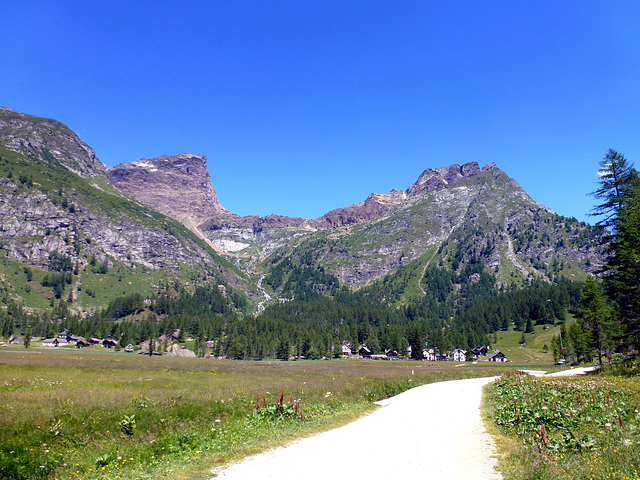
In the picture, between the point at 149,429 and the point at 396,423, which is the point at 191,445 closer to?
the point at 149,429

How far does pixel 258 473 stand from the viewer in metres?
12.0

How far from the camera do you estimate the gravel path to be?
39.3 feet

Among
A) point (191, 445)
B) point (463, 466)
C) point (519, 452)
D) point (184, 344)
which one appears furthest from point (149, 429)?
point (184, 344)

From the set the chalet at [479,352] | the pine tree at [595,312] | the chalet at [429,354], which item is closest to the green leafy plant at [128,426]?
the pine tree at [595,312]

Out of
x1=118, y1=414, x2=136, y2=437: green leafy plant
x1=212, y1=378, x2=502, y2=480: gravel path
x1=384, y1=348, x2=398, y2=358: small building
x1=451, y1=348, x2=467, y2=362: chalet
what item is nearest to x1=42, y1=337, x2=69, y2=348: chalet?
x1=384, y1=348, x2=398, y2=358: small building

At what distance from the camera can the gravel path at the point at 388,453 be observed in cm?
1197

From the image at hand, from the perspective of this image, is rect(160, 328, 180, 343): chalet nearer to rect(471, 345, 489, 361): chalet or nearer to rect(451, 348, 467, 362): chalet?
rect(451, 348, 467, 362): chalet

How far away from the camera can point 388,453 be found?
14.5 meters

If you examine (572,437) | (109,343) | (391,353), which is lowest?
(391,353)

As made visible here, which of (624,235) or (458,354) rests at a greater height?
(624,235)

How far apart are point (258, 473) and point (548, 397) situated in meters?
19.2

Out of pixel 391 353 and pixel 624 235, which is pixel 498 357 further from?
pixel 624 235

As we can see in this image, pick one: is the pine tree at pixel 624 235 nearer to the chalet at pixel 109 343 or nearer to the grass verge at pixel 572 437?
the grass verge at pixel 572 437

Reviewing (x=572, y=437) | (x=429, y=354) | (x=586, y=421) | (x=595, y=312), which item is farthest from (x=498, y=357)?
(x=572, y=437)
